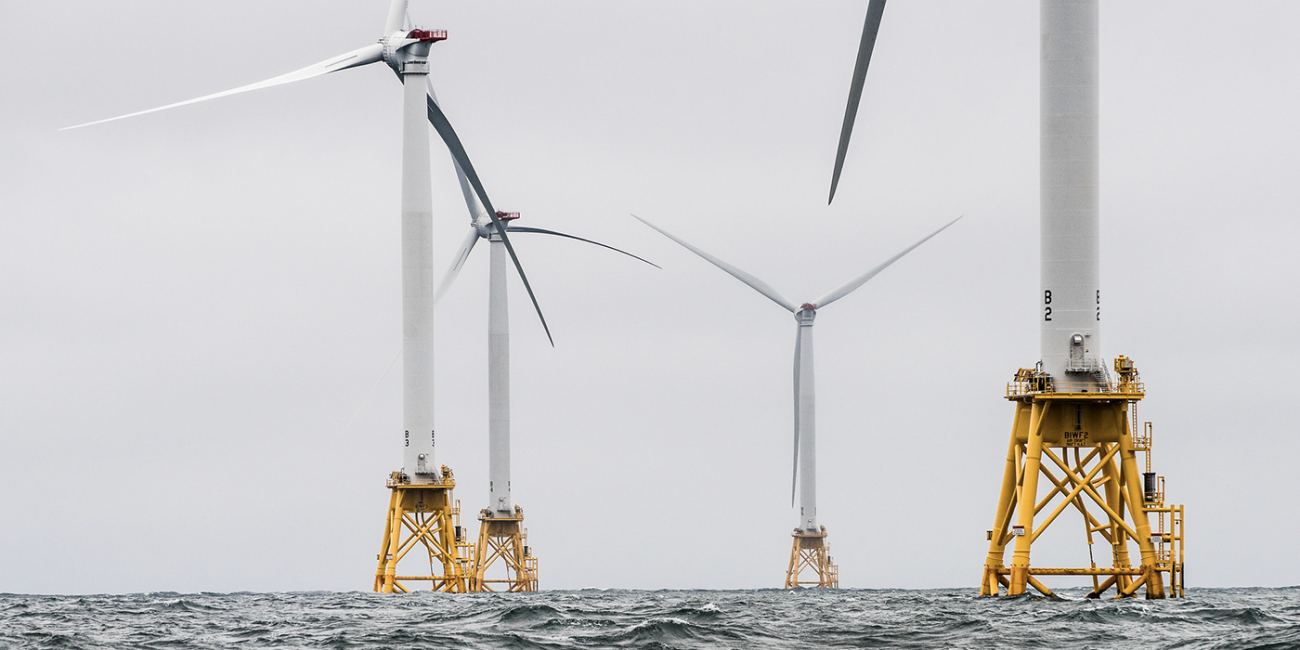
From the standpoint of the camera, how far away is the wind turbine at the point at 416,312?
12275 cm

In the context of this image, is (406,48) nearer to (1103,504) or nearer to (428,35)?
(428,35)

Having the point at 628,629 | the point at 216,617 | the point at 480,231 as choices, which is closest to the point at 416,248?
the point at 480,231

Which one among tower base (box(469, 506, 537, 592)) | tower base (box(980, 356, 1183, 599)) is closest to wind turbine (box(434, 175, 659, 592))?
tower base (box(469, 506, 537, 592))

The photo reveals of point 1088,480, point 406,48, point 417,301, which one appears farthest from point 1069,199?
point 406,48

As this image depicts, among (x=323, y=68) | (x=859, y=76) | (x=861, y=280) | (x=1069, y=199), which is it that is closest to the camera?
(x=859, y=76)

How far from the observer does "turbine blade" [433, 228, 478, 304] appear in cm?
14438

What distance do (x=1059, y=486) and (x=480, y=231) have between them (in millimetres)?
106263

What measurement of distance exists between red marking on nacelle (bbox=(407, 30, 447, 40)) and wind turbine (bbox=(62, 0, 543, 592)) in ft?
0.30

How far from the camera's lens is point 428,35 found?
128 meters

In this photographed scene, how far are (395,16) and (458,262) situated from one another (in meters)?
27.9

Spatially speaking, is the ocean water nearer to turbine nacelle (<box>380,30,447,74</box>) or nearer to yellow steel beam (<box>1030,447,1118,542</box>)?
yellow steel beam (<box>1030,447,1118,542</box>)

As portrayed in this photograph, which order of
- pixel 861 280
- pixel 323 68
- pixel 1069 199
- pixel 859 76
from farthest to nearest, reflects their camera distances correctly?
pixel 861 280, pixel 323 68, pixel 1069 199, pixel 859 76

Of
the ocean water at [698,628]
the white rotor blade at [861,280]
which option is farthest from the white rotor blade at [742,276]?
the ocean water at [698,628]

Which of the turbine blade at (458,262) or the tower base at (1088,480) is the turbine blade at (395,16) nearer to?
the turbine blade at (458,262)
